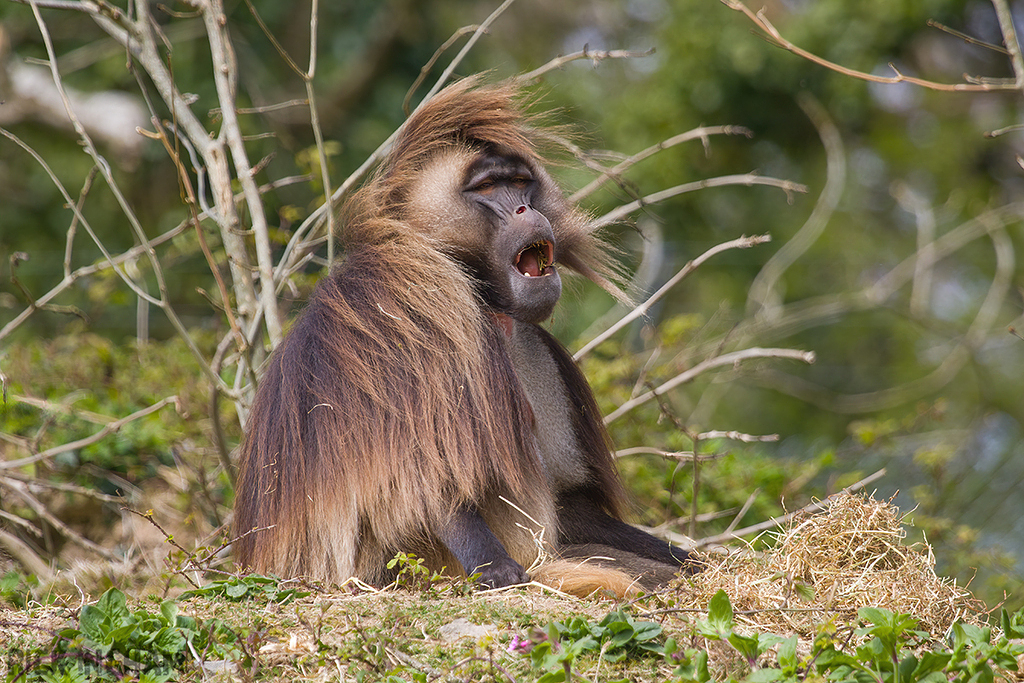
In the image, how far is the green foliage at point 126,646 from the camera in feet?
7.93

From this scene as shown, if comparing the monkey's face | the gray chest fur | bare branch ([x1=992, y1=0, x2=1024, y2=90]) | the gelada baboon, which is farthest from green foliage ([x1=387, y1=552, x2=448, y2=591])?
bare branch ([x1=992, y1=0, x2=1024, y2=90])

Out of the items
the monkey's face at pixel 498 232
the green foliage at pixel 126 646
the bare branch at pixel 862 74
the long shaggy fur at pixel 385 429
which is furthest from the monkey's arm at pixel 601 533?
the bare branch at pixel 862 74

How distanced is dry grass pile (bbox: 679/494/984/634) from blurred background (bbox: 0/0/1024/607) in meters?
1.64

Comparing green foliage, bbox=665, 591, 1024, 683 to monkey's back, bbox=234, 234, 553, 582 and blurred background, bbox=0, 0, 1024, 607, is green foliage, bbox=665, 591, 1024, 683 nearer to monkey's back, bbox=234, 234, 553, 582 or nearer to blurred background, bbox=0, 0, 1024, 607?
monkey's back, bbox=234, 234, 553, 582

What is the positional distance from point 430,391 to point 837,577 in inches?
50.8

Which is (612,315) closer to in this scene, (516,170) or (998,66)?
(516,170)

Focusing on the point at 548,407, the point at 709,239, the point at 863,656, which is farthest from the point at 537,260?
the point at 709,239

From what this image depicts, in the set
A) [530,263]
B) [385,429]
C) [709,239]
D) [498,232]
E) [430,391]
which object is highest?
[498,232]

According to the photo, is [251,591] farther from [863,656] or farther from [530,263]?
[863,656]

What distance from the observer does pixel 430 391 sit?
3.09 m

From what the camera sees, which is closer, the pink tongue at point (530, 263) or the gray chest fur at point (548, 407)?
the pink tongue at point (530, 263)

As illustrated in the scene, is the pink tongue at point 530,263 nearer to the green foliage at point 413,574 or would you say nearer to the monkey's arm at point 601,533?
the monkey's arm at point 601,533

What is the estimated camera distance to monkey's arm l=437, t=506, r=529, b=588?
2953mm

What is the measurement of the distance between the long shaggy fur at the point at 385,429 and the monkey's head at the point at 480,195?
103 millimetres
